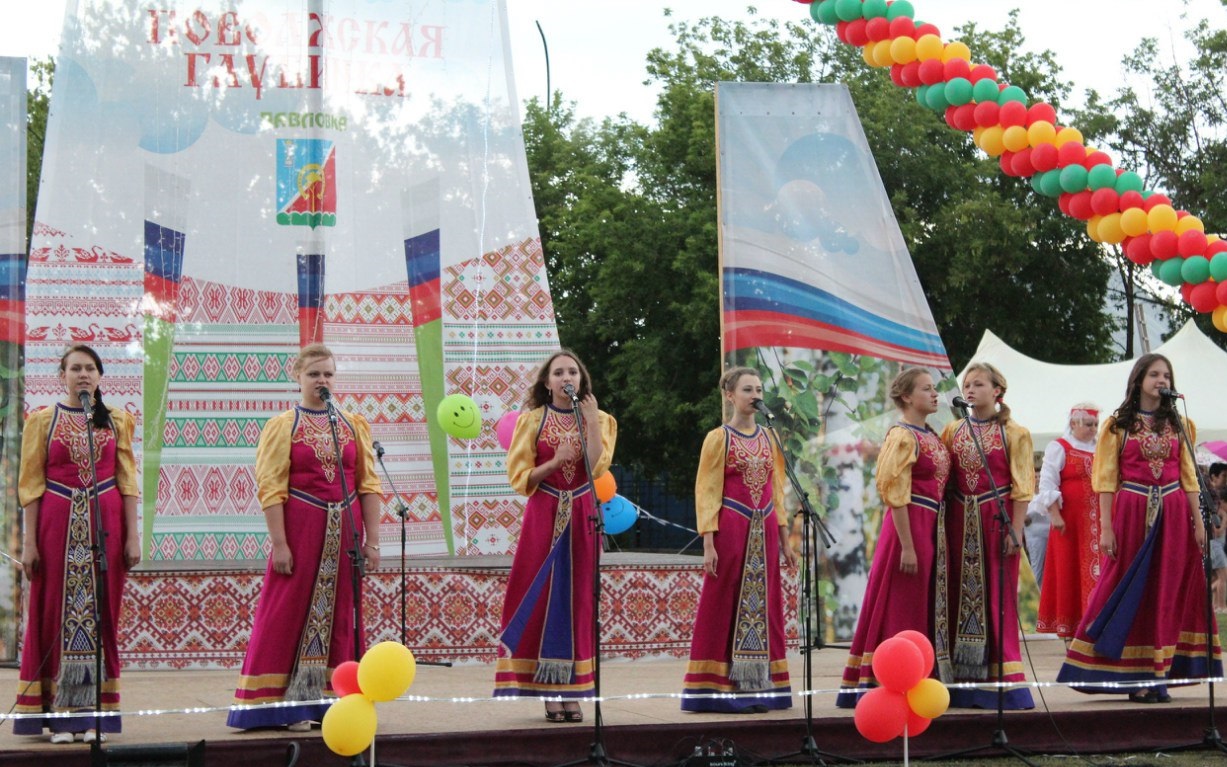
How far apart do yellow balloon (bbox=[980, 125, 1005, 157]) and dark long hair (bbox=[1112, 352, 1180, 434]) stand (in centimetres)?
183

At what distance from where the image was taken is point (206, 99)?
8805mm

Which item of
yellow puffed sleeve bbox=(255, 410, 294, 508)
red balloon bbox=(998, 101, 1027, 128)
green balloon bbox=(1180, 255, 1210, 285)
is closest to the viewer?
yellow puffed sleeve bbox=(255, 410, 294, 508)

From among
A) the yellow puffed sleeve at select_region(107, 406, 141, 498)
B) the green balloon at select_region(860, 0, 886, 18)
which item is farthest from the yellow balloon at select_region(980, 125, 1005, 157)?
the yellow puffed sleeve at select_region(107, 406, 141, 498)

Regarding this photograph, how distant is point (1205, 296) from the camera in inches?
303

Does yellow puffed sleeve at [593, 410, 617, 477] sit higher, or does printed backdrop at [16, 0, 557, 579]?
printed backdrop at [16, 0, 557, 579]

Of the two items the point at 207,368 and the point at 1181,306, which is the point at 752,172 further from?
the point at 1181,306

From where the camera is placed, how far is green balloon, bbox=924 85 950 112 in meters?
8.37

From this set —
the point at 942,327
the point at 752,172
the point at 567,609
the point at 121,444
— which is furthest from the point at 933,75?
Result: the point at 942,327

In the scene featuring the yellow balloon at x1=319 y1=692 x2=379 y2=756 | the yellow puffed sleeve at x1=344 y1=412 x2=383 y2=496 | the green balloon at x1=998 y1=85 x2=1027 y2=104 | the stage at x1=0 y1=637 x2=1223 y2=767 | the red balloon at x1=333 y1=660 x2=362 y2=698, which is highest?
the green balloon at x1=998 y1=85 x2=1027 y2=104

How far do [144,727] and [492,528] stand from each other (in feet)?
10.7

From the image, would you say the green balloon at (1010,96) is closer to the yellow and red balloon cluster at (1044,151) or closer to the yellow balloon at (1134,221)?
the yellow and red balloon cluster at (1044,151)

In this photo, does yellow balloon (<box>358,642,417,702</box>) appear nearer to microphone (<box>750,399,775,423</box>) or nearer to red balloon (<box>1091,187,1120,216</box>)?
microphone (<box>750,399,775,423</box>)

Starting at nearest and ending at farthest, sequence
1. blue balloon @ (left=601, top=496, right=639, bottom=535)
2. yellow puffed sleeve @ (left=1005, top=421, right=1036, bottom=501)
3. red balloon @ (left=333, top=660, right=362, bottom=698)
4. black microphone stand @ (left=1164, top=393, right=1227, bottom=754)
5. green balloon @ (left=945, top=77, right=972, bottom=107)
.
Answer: red balloon @ (left=333, top=660, right=362, bottom=698) → black microphone stand @ (left=1164, top=393, right=1227, bottom=754) → yellow puffed sleeve @ (left=1005, top=421, right=1036, bottom=501) → green balloon @ (left=945, top=77, right=972, bottom=107) → blue balloon @ (left=601, top=496, right=639, bottom=535)

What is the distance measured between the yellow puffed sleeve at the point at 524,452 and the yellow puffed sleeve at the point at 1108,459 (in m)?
2.42
